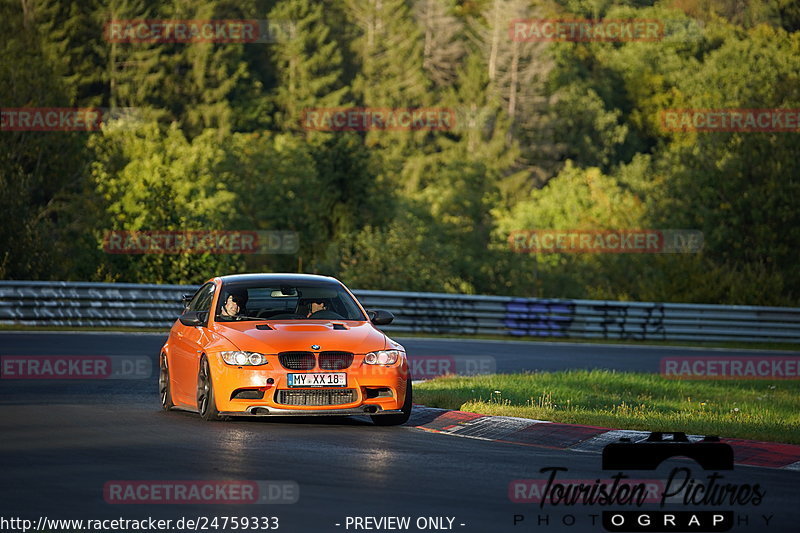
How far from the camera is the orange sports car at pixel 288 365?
14859 mm

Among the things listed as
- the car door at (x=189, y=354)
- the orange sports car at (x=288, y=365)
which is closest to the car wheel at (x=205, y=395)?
the orange sports car at (x=288, y=365)

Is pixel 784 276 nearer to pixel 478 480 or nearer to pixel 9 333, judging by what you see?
pixel 9 333

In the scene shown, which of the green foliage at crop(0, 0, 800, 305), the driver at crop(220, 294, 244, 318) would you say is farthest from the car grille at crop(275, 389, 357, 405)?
the green foliage at crop(0, 0, 800, 305)

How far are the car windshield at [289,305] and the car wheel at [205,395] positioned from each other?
0.73 metres

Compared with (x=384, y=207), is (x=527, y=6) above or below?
above

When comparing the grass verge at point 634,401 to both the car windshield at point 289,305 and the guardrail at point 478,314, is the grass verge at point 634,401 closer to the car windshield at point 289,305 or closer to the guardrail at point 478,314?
the car windshield at point 289,305

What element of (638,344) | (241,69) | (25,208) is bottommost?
(638,344)

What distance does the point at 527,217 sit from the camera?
94.3m

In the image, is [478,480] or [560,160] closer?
[478,480]

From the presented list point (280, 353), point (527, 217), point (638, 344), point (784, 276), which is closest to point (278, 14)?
point (527, 217)

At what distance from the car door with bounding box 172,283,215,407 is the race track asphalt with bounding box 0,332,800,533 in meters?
0.26

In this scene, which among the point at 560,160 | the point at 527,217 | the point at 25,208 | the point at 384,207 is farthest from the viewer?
the point at 560,160

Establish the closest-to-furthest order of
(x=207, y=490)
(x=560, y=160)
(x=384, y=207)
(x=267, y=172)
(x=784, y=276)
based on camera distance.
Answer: (x=207, y=490), (x=784, y=276), (x=384, y=207), (x=267, y=172), (x=560, y=160)

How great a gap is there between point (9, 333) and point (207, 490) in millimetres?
20164
